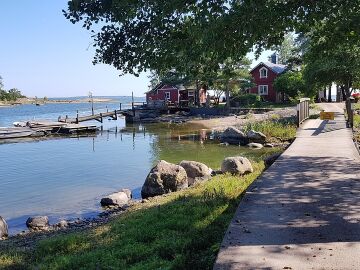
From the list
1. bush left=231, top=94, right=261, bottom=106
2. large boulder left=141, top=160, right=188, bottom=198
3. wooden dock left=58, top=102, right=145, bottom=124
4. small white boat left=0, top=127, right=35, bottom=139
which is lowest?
large boulder left=141, top=160, right=188, bottom=198

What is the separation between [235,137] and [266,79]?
3542 cm

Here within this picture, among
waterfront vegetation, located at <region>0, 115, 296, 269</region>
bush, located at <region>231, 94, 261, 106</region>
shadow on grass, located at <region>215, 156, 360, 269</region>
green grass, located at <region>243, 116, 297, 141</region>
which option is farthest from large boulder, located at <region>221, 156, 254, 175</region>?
bush, located at <region>231, 94, 261, 106</region>

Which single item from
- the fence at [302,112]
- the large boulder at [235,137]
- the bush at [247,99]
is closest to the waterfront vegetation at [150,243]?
the fence at [302,112]

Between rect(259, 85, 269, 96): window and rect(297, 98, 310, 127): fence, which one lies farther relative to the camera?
rect(259, 85, 269, 96): window

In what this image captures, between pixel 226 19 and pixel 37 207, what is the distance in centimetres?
1162

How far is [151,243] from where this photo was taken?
820 cm

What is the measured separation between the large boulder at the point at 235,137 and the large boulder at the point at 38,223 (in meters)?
19.6

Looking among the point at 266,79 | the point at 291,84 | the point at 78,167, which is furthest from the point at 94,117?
the point at 78,167

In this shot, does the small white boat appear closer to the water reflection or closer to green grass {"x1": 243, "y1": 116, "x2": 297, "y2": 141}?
the water reflection

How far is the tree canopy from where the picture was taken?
7719 mm

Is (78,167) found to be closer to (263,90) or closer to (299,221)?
(299,221)

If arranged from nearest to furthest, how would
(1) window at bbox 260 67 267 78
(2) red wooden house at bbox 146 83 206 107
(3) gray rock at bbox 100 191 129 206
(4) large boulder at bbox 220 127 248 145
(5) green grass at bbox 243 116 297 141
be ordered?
(3) gray rock at bbox 100 191 129 206 → (5) green grass at bbox 243 116 297 141 → (4) large boulder at bbox 220 127 248 145 → (1) window at bbox 260 67 267 78 → (2) red wooden house at bbox 146 83 206 107

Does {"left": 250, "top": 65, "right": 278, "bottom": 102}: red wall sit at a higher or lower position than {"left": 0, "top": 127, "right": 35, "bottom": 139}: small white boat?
higher

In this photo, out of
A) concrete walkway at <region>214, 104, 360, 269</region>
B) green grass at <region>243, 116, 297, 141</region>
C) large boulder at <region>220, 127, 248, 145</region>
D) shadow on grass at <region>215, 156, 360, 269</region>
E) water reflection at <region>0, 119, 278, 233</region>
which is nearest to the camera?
concrete walkway at <region>214, 104, 360, 269</region>
